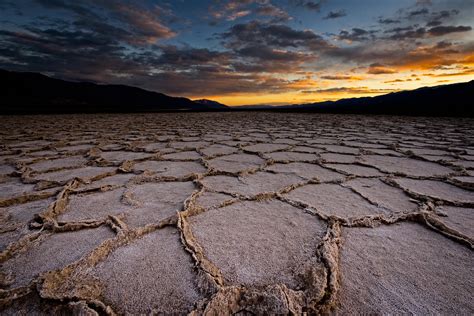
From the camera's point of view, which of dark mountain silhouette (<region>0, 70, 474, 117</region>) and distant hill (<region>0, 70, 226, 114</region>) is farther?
distant hill (<region>0, 70, 226, 114</region>)

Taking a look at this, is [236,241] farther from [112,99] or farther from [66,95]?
[112,99]

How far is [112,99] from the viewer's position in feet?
185

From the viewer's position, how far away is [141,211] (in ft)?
3.45

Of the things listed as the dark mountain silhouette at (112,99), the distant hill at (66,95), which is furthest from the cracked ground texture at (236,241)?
the distant hill at (66,95)

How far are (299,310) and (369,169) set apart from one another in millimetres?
1520

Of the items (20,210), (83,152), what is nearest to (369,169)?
(20,210)

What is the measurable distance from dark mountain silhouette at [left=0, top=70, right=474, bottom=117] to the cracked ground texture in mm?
8602

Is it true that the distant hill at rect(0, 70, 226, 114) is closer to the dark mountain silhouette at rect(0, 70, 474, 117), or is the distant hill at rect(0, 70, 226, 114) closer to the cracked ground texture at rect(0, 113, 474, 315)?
the dark mountain silhouette at rect(0, 70, 474, 117)

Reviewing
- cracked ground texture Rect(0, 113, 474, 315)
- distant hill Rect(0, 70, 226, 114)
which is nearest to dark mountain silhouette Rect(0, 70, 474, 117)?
distant hill Rect(0, 70, 226, 114)

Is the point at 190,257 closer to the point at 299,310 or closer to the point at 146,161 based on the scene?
the point at 299,310

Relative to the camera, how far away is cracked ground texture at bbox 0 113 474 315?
57 cm

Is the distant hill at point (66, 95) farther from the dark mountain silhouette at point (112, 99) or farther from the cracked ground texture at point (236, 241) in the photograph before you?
the cracked ground texture at point (236, 241)

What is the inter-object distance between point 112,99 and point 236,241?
63.9 meters

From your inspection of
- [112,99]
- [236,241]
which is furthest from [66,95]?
[236,241]
